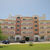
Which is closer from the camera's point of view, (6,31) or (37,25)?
(6,31)

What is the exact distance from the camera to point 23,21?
5047cm

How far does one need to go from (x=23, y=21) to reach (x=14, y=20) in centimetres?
504

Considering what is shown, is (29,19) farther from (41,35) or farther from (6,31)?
(6,31)

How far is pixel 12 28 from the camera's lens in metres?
49.7

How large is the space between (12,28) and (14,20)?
181 inches

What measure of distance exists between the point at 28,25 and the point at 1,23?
48.9 feet

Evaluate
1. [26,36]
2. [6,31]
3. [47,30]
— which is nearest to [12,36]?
[6,31]

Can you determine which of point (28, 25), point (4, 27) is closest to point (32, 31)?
point (28, 25)

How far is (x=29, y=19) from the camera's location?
51.2 metres

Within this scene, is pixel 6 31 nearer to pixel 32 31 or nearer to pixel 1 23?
pixel 1 23

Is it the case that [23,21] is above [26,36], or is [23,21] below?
above

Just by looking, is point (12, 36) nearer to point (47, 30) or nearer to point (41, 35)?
point (41, 35)

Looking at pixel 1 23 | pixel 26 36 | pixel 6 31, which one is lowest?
pixel 26 36

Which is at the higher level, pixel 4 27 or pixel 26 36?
pixel 4 27
